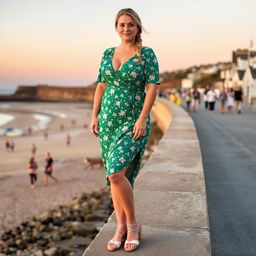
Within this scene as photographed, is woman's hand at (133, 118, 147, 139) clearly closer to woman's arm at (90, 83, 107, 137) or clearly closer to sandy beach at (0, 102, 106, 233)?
woman's arm at (90, 83, 107, 137)

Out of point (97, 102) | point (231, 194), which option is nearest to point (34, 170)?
point (231, 194)

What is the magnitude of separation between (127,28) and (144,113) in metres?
0.64

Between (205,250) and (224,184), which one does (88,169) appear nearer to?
(224,184)

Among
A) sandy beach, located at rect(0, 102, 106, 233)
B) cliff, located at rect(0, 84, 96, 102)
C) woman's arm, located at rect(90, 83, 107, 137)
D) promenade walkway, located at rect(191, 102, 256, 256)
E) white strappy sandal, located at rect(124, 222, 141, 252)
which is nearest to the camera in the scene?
white strappy sandal, located at rect(124, 222, 141, 252)

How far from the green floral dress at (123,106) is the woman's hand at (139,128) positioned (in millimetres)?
36

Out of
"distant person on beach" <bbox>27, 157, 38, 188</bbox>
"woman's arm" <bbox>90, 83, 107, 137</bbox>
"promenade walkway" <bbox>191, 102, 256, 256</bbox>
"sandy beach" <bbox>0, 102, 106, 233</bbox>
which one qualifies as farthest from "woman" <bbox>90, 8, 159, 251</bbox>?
"distant person on beach" <bbox>27, 157, 38, 188</bbox>

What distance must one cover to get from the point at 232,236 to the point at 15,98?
446 ft

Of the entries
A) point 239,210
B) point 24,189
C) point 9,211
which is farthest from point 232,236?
point 24,189

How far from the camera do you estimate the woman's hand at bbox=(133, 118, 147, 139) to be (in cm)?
244

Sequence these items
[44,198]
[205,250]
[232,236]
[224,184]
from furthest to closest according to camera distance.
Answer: [44,198], [224,184], [232,236], [205,250]

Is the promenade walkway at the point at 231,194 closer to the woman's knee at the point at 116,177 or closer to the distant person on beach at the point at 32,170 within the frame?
the woman's knee at the point at 116,177

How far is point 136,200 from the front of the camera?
350 cm

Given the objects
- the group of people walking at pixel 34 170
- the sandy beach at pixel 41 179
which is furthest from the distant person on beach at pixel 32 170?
the sandy beach at pixel 41 179

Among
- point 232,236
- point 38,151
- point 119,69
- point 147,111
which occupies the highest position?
point 119,69
